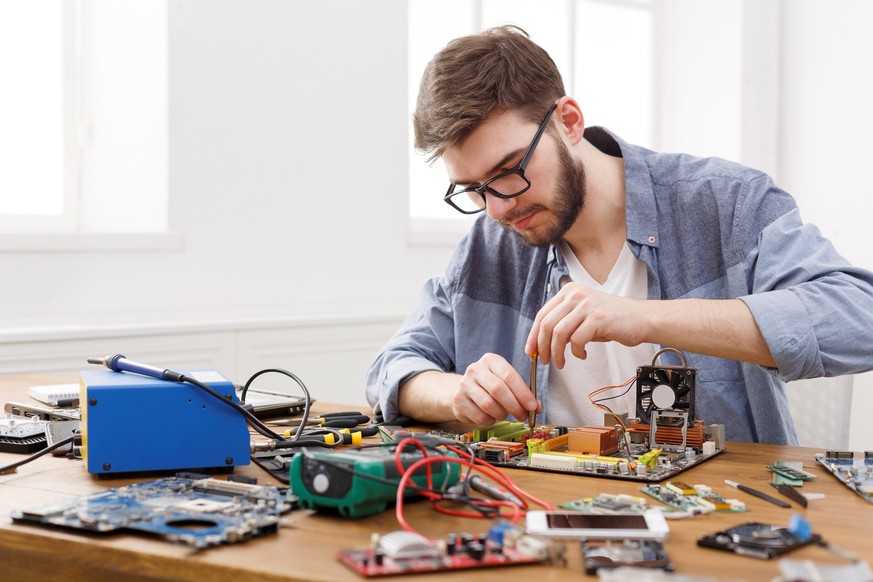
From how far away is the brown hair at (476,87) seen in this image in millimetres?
1669

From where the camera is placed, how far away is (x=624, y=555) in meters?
0.83

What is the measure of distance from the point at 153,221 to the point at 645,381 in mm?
2122

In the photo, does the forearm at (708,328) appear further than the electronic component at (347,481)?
Yes

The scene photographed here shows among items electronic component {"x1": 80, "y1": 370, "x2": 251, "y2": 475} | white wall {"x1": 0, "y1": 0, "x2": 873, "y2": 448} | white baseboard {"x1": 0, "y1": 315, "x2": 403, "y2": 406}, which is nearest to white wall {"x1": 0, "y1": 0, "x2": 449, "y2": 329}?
white wall {"x1": 0, "y1": 0, "x2": 873, "y2": 448}

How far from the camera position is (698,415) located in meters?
1.71

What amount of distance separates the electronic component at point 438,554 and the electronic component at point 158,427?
40 centimetres

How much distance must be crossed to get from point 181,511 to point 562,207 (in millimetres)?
1032

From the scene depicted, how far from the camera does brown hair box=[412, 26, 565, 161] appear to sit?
5.48 feet

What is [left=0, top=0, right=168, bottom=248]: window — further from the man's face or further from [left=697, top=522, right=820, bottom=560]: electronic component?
[left=697, top=522, right=820, bottom=560]: electronic component

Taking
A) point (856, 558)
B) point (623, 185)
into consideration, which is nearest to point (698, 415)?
point (623, 185)

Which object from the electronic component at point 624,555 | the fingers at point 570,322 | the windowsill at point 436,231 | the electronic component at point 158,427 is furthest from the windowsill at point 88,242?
the electronic component at point 624,555

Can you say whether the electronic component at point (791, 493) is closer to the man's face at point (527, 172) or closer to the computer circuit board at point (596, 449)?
the computer circuit board at point (596, 449)

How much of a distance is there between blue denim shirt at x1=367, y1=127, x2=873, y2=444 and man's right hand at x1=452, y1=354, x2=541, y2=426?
0.24 m

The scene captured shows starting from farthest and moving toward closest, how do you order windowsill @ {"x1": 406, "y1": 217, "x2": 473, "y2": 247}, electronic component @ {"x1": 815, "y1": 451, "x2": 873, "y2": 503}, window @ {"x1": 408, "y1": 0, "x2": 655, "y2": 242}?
window @ {"x1": 408, "y1": 0, "x2": 655, "y2": 242}, windowsill @ {"x1": 406, "y1": 217, "x2": 473, "y2": 247}, electronic component @ {"x1": 815, "y1": 451, "x2": 873, "y2": 503}
